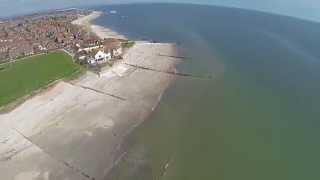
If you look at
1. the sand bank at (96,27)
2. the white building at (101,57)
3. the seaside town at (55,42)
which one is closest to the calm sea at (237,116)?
the sand bank at (96,27)

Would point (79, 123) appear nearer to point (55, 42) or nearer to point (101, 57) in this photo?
point (101, 57)

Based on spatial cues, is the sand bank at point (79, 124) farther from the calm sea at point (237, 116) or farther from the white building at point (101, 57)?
the white building at point (101, 57)

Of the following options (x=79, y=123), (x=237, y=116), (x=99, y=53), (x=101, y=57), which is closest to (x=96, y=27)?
(x=99, y=53)

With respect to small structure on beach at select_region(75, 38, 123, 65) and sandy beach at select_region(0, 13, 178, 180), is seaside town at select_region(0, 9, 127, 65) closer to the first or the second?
small structure on beach at select_region(75, 38, 123, 65)

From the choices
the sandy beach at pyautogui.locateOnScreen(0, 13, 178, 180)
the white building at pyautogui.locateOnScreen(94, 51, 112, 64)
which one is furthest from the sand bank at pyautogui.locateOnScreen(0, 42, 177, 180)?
the white building at pyautogui.locateOnScreen(94, 51, 112, 64)

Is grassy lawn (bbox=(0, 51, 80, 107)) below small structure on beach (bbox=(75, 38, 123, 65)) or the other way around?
below

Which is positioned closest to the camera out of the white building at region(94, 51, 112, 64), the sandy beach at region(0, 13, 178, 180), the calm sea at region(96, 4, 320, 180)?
the calm sea at region(96, 4, 320, 180)
